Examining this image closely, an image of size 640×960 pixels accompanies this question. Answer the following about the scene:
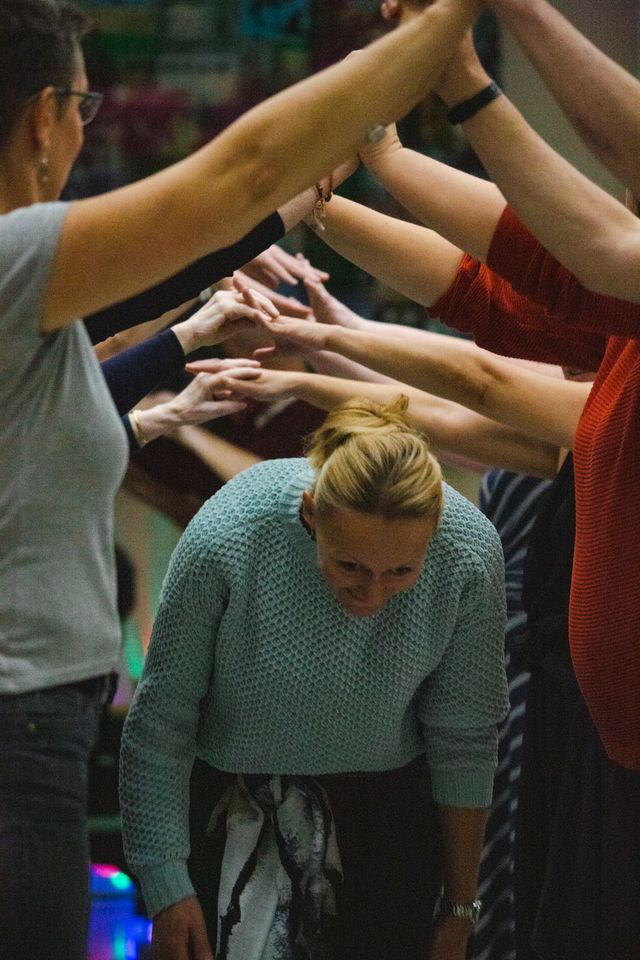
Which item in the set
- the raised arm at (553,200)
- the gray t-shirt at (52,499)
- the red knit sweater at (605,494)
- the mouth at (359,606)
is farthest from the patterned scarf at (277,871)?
the raised arm at (553,200)

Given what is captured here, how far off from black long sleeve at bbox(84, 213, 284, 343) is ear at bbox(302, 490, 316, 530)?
304mm

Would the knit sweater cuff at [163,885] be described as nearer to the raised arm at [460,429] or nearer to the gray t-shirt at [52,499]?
the gray t-shirt at [52,499]

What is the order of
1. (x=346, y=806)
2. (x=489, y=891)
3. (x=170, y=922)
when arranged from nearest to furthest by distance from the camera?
(x=170, y=922), (x=346, y=806), (x=489, y=891)

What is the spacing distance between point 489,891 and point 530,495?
0.74 m

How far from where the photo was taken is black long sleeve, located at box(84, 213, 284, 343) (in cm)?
154

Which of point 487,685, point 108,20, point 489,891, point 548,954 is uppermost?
point 108,20

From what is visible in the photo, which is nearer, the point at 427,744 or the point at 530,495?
the point at 427,744

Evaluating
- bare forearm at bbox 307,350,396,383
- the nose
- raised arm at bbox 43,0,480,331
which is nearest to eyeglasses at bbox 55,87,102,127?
raised arm at bbox 43,0,480,331

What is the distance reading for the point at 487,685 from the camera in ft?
5.97

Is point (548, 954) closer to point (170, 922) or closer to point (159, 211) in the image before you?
point (170, 922)

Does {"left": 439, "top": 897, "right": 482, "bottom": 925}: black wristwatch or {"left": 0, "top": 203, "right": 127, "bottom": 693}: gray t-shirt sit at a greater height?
{"left": 0, "top": 203, "right": 127, "bottom": 693}: gray t-shirt

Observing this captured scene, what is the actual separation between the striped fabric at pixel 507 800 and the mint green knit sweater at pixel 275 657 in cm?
65

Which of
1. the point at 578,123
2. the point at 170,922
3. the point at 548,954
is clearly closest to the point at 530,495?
the point at 548,954

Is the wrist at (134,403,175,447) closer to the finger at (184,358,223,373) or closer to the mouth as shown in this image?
the finger at (184,358,223,373)
